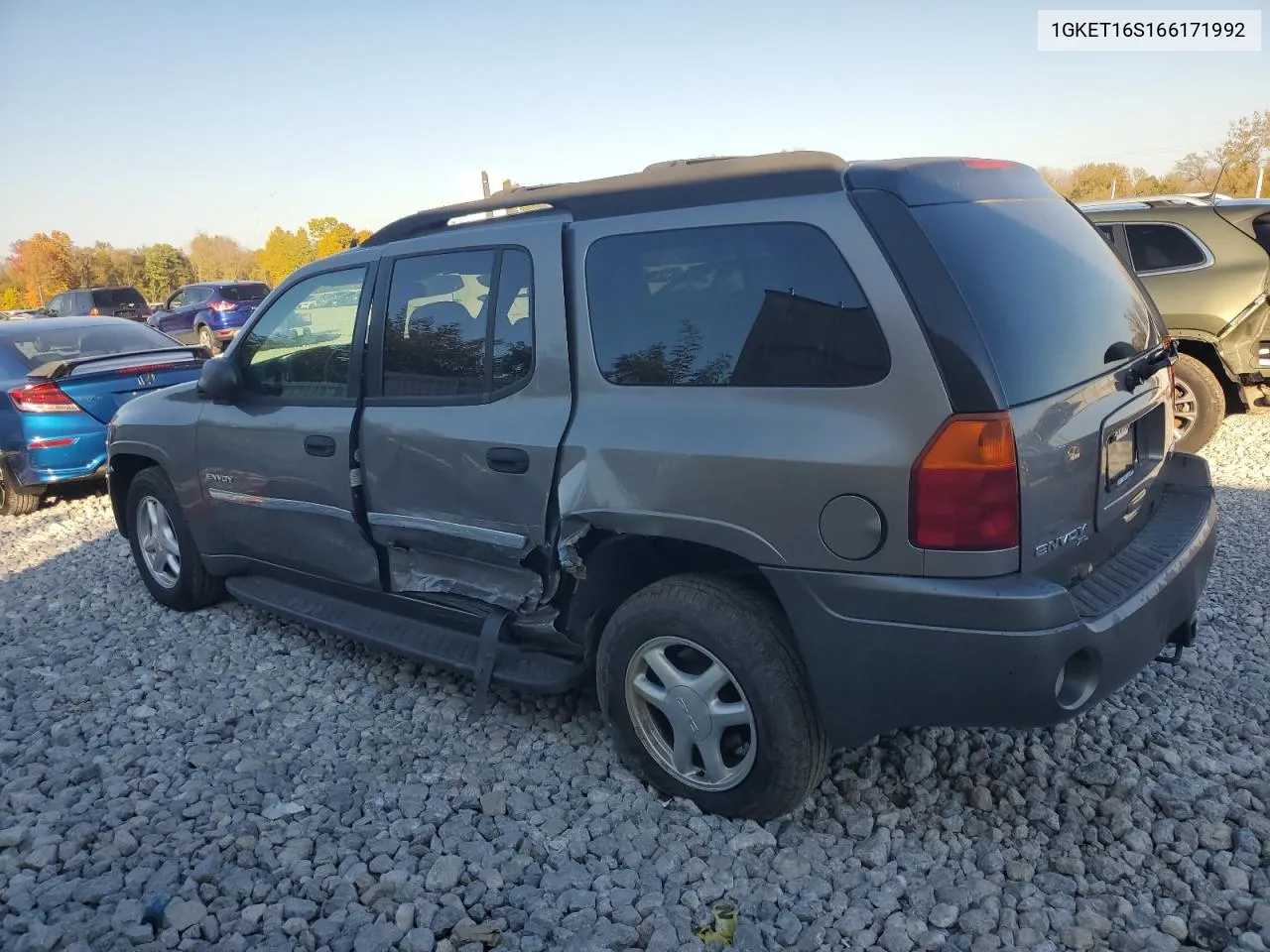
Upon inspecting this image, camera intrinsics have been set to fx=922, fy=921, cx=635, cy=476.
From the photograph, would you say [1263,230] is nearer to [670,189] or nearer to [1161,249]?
[1161,249]

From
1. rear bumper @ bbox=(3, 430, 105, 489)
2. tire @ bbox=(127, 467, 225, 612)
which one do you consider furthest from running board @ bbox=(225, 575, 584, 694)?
rear bumper @ bbox=(3, 430, 105, 489)

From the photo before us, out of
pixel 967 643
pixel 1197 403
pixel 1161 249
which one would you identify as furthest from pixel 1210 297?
pixel 967 643

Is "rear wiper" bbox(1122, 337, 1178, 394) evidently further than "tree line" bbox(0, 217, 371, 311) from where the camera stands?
No

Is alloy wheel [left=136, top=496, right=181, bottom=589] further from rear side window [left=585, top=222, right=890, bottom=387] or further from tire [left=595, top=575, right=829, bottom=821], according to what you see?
rear side window [left=585, top=222, right=890, bottom=387]

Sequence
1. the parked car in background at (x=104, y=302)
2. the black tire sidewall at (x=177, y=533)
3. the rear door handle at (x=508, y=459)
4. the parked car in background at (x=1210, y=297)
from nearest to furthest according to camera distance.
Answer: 1. the rear door handle at (x=508, y=459)
2. the black tire sidewall at (x=177, y=533)
3. the parked car in background at (x=1210, y=297)
4. the parked car in background at (x=104, y=302)

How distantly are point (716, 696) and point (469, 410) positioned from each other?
133 cm

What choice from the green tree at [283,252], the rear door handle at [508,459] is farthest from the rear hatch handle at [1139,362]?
the green tree at [283,252]

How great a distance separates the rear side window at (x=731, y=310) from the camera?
246 cm

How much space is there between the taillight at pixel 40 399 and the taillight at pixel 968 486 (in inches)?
282

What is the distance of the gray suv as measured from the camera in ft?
7.68

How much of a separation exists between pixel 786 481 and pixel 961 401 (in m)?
0.49

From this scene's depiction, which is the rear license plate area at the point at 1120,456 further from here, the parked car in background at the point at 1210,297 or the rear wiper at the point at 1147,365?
the parked car in background at the point at 1210,297

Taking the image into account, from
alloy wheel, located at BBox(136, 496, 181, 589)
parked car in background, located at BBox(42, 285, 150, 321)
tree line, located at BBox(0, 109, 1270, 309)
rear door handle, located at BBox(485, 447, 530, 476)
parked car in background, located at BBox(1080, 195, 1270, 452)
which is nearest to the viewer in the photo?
rear door handle, located at BBox(485, 447, 530, 476)

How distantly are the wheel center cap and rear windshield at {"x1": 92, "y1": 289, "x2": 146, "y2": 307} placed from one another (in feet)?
87.7
